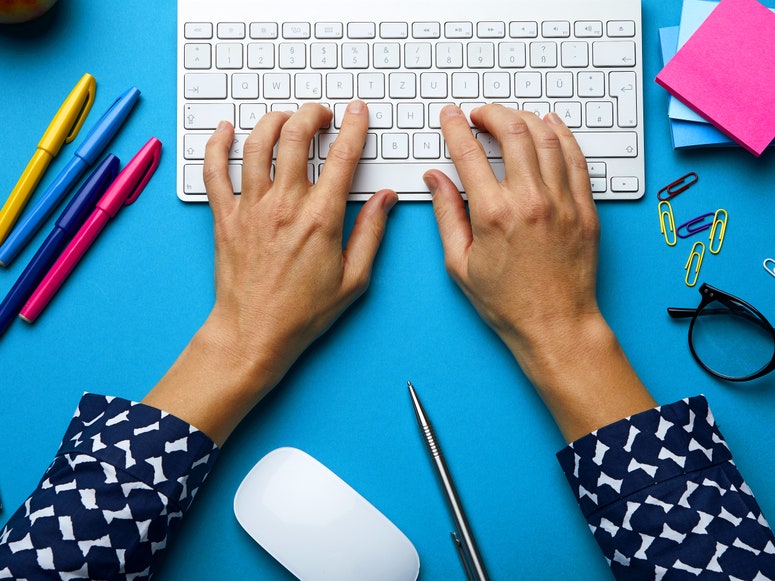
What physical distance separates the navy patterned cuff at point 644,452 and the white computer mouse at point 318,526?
0.77 ft

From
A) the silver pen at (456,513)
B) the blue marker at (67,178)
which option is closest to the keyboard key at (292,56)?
the blue marker at (67,178)

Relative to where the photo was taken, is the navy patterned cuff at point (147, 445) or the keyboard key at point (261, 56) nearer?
the navy patterned cuff at point (147, 445)

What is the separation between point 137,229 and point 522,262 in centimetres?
51

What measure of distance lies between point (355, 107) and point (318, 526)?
0.52 m

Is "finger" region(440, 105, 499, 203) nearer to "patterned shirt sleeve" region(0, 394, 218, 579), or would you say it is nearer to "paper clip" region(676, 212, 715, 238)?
"paper clip" region(676, 212, 715, 238)

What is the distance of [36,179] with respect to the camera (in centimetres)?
89

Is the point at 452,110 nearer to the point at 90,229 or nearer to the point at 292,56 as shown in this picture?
the point at 292,56

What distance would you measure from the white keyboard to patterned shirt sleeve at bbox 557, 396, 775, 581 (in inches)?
12.2

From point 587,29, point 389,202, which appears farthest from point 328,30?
point 587,29

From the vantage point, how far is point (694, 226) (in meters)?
0.90

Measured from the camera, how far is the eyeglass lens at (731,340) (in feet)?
2.91

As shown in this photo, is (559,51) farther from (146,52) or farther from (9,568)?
(9,568)

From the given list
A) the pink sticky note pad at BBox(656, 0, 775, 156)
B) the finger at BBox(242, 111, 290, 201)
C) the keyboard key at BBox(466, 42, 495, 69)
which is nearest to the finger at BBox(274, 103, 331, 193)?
the finger at BBox(242, 111, 290, 201)

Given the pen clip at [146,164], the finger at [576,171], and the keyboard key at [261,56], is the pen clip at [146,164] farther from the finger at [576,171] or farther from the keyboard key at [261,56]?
the finger at [576,171]
